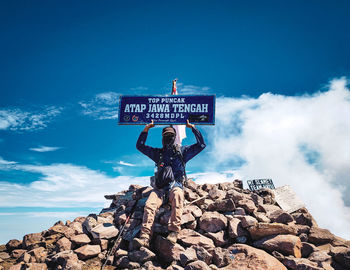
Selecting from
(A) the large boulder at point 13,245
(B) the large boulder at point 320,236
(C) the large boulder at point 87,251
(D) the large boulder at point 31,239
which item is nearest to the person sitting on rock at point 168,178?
(C) the large boulder at point 87,251

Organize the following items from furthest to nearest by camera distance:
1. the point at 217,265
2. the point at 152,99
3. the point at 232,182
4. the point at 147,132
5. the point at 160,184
A: the point at 232,182, the point at 152,99, the point at 147,132, the point at 160,184, the point at 217,265

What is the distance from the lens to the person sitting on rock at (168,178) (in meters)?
6.41

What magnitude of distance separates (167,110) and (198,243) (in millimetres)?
6347

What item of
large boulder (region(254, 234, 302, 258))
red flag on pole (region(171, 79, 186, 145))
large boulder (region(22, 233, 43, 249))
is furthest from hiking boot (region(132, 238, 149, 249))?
red flag on pole (region(171, 79, 186, 145))

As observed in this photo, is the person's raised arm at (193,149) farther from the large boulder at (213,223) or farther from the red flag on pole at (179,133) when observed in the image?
the red flag on pole at (179,133)

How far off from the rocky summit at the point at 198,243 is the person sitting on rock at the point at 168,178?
42 cm

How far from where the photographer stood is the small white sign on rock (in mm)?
9719

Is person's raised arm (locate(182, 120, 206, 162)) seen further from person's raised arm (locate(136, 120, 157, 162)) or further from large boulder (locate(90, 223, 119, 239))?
large boulder (locate(90, 223, 119, 239))

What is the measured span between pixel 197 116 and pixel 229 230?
5.39m

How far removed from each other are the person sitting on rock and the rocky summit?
422 millimetres

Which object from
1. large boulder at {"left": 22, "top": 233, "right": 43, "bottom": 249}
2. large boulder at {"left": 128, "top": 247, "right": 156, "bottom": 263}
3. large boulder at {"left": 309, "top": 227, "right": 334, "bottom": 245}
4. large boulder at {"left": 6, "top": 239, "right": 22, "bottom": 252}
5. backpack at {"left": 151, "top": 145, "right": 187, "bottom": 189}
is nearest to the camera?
large boulder at {"left": 128, "top": 247, "right": 156, "bottom": 263}

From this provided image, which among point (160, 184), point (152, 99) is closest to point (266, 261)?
point (160, 184)

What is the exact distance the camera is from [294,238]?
20.4 feet

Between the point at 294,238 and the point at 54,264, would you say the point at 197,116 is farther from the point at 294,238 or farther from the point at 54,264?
the point at 54,264
